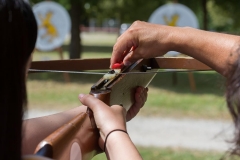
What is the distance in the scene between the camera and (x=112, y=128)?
763 millimetres

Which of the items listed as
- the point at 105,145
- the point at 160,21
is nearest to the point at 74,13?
the point at 160,21

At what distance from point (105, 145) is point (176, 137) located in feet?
9.61

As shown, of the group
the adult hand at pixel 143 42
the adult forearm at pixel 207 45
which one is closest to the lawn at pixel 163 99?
the adult hand at pixel 143 42

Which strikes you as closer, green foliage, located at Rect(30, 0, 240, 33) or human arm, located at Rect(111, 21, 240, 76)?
human arm, located at Rect(111, 21, 240, 76)

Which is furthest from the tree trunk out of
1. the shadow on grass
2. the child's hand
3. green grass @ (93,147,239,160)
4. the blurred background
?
the child's hand

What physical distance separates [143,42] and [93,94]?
171mm

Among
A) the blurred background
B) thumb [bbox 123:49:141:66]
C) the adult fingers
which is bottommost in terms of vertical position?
the blurred background

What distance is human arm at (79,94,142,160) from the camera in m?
0.74

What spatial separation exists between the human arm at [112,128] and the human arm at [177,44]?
172 mm

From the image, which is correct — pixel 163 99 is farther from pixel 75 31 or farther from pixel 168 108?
pixel 75 31

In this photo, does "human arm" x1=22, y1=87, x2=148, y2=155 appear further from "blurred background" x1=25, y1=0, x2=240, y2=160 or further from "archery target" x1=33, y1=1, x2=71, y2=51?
"archery target" x1=33, y1=1, x2=71, y2=51

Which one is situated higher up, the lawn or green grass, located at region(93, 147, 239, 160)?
green grass, located at region(93, 147, 239, 160)

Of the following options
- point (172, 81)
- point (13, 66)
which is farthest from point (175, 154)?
point (172, 81)

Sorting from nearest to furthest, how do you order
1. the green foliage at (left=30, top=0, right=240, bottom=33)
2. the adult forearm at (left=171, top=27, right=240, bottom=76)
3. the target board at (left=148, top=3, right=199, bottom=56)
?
1. the adult forearm at (left=171, top=27, right=240, bottom=76)
2. the target board at (left=148, top=3, right=199, bottom=56)
3. the green foliage at (left=30, top=0, right=240, bottom=33)
